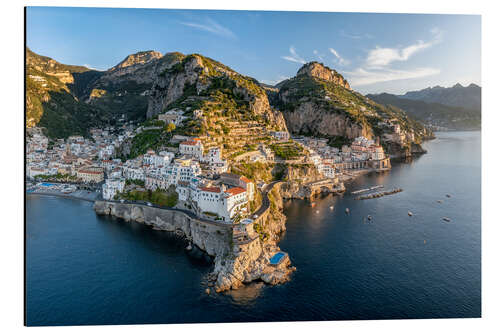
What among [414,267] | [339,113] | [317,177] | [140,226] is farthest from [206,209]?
[339,113]

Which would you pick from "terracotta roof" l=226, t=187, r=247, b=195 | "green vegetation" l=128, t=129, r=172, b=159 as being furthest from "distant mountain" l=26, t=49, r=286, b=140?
"terracotta roof" l=226, t=187, r=247, b=195

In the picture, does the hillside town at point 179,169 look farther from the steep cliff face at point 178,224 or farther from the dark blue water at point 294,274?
the dark blue water at point 294,274

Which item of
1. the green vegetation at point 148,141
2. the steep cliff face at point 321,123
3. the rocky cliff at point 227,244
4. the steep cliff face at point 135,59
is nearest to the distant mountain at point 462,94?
the steep cliff face at point 321,123

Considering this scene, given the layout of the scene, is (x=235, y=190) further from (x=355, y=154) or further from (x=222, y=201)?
(x=355, y=154)

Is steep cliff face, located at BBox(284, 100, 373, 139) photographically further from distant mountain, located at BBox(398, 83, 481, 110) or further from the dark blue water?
the dark blue water

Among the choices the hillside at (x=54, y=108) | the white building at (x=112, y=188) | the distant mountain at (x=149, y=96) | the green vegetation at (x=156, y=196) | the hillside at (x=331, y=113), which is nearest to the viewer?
the green vegetation at (x=156, y=196)
